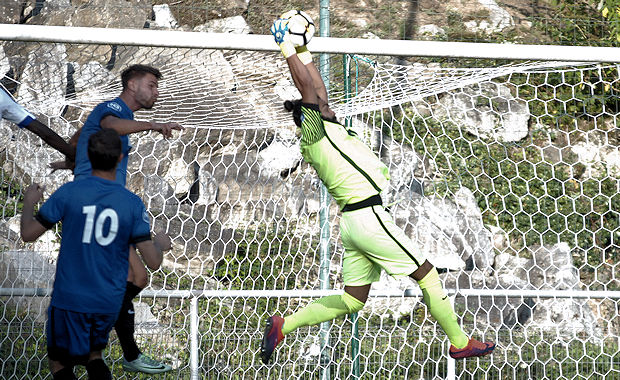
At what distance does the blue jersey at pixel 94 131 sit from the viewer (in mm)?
4234

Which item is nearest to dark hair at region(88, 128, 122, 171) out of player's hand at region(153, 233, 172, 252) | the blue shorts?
player's hand at region(153, 233, 172, 252)

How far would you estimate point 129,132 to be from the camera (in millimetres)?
4113

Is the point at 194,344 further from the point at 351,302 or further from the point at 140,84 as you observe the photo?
the point at 140,84

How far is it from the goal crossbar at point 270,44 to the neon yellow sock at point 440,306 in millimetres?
1560

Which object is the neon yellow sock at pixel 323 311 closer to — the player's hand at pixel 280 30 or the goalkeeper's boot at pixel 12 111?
the player's hand at pixel 280 30

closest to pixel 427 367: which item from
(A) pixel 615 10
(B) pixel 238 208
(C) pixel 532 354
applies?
(C) pixel 532 354

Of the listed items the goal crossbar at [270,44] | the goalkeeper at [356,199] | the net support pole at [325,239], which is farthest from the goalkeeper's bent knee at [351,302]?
the goal crossbar at [270,44]

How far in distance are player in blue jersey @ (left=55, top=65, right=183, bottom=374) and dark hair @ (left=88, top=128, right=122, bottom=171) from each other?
1.88ft

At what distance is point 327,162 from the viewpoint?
433cm

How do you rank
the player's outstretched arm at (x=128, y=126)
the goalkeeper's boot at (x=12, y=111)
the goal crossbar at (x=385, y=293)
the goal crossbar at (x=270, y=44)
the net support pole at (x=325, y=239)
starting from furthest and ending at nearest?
the net support pole at (x=325, y=239) → the goal crossbar at (x=385, y=293) → the goal crossbar at (x=270, y=44) → the goalkeeper's boot at (x=12, y=111) → the player's outstretched arm at (x=128, y=126)

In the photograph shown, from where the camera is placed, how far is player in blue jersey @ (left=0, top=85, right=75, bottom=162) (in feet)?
14.6

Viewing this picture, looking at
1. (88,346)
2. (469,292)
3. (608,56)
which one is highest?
(608,56)

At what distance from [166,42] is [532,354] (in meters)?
4.41

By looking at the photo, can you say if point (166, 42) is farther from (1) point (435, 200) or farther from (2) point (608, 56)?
(1) point (435, 200)
